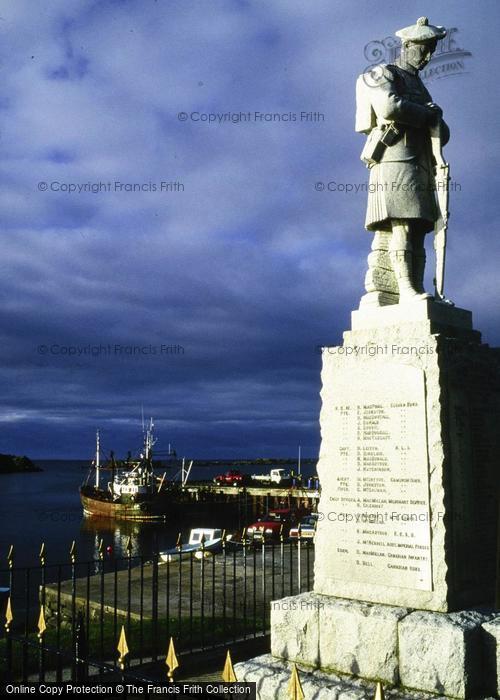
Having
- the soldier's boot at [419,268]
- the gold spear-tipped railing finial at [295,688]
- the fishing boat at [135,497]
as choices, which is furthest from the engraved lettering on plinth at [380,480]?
the fishing boat at [135,497]

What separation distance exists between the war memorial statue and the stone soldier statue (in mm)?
15

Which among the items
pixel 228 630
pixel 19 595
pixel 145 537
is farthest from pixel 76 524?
pixel 228 630

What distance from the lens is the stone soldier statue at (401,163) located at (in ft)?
21.0

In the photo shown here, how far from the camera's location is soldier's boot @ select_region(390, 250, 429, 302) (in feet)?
20.6

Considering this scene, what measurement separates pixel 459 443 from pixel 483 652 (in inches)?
64.9

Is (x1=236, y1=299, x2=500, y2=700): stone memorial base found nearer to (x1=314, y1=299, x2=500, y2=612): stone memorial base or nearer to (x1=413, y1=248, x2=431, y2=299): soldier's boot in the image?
(x1=314, y1=299, x2=500, y2=612): stone memorial base

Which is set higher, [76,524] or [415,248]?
[415,248]

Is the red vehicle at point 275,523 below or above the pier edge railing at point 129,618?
below

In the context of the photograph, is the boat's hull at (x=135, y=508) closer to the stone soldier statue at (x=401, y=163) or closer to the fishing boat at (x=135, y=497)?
the fishing boat at (x=135, y=497)

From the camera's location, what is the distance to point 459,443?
5734mm

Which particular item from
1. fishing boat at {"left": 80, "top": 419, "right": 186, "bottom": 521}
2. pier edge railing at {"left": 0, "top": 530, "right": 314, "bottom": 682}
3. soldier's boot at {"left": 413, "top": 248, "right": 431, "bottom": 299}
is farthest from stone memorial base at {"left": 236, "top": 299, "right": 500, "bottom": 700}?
fishing boat at {"left": 80, "top": 419, "right": 186, "bottom": 521}

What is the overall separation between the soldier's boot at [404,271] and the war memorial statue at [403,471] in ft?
0.05

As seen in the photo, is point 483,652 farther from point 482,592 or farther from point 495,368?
point 495,368

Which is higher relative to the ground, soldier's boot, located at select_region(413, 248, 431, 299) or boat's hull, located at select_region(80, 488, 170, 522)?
soldier's boot, located at select_region(413, 248, 431, 299)
